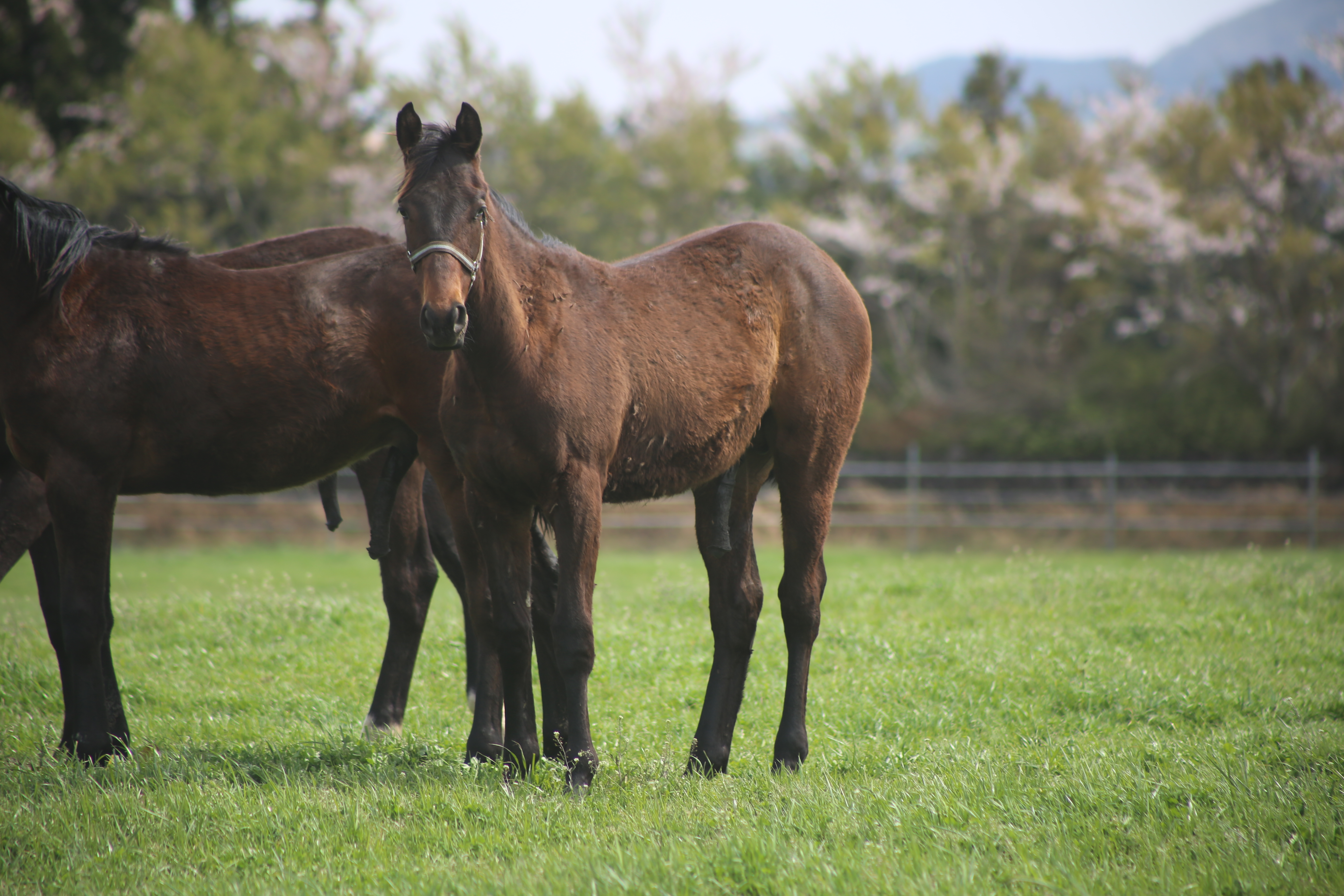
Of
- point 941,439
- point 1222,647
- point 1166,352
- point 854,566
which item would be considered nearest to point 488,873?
point 1222,647

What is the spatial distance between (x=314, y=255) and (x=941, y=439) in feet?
63.2

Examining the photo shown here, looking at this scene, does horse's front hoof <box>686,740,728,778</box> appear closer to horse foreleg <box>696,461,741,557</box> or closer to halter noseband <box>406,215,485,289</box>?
horse foreleg <box>696,461,741,557</box>

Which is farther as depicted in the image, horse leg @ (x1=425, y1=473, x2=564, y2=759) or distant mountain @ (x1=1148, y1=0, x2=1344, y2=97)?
distant mountain @ (x1=1148, y1=0, x2=1344, y2=97)

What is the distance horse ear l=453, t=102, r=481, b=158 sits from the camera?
3.65m

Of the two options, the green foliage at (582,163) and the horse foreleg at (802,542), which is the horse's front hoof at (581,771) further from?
the green foliage at (582,163)

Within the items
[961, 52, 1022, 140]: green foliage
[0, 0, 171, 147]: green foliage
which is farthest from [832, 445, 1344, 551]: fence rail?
[0, 0, 171, 147]: green foliage

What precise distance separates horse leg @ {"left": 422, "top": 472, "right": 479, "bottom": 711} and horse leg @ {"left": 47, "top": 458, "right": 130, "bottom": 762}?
5.23 feet

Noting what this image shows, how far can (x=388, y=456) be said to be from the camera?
16.9ft

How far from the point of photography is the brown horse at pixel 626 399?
149 inches

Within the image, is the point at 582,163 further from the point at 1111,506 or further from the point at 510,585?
the point at 510,585

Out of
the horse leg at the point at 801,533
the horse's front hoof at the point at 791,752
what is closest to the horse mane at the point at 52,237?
the horse leg at the point at 801,533

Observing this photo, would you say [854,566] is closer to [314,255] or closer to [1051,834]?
[314,255]

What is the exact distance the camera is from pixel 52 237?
4.65 meters

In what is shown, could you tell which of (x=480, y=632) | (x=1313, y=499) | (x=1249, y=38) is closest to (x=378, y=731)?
(x=480, y=632)
